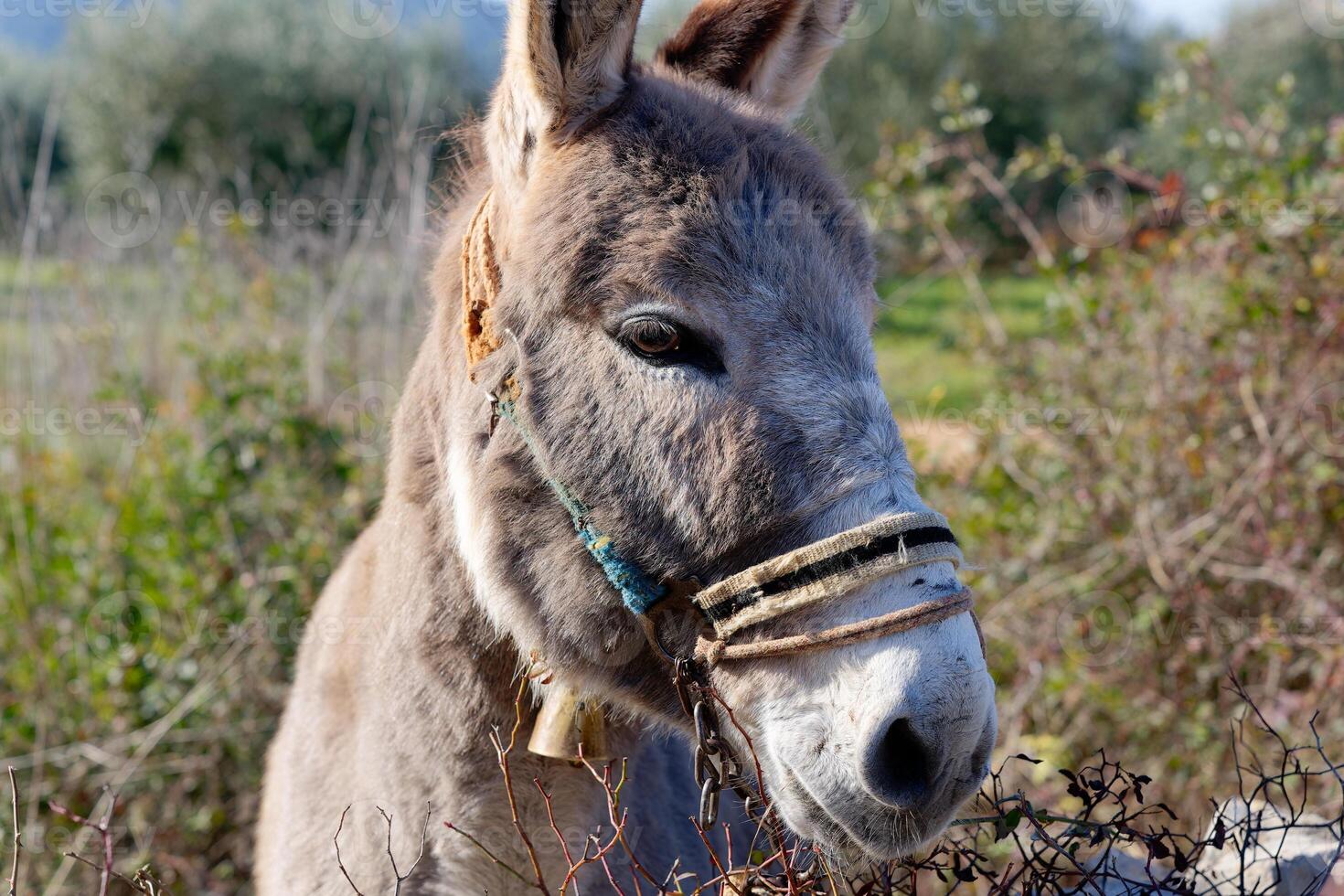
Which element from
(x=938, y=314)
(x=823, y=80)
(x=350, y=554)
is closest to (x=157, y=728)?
(x=350, y=554)

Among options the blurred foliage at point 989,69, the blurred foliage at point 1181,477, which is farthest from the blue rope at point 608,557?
the blurred foliage at point 989,69

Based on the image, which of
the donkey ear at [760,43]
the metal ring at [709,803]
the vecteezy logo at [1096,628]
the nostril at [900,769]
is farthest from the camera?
the vecteezy logo at [1096,628]

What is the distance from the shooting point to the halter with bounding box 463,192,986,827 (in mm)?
1604

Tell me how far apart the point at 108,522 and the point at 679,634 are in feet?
12.8

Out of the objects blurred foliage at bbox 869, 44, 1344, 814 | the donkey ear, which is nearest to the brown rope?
the donkey ear

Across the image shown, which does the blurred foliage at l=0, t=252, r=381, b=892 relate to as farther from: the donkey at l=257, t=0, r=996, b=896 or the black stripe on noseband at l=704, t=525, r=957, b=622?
the black stripe on noseband at l=704, t=525, r=957, b=622

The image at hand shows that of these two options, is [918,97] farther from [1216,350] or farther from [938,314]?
[1216,350]

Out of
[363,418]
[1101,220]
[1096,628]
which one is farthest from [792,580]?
[1101,220]

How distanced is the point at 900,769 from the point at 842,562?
0.33 metres

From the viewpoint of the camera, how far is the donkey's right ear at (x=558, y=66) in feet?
6.11

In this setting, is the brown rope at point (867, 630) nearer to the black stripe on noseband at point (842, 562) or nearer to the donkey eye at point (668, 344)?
the black stripe on noseband at point (842, 562)

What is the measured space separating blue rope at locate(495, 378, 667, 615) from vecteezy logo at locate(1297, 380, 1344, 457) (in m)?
3.73

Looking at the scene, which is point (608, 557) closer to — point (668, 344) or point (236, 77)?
point (668, 344)

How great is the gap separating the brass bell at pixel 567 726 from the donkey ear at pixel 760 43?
1.36 meters
